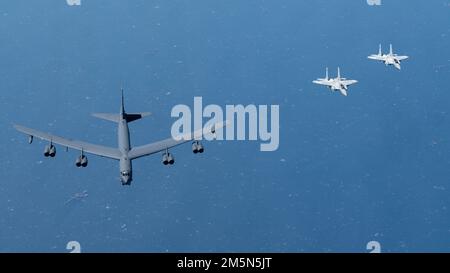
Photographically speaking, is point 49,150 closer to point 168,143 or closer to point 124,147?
point 124,147

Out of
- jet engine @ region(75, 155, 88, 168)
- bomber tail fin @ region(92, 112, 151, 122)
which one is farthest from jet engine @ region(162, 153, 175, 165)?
jet engine @ region(75, 155, 88, 168)

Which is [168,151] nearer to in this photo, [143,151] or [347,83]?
[143,151]

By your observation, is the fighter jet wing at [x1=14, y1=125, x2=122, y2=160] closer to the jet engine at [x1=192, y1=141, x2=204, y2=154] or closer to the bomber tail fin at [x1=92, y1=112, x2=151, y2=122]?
the bomber tail fin at [x1=92, y1=112, x2=151, y2=122]

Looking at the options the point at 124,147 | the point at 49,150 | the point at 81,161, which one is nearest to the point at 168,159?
the point at 124,147

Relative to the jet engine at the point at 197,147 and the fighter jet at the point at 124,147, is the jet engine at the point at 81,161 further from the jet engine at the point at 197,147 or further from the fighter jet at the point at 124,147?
the jet engine at the point at 197,147

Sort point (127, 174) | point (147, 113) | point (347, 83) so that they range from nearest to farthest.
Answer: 1. point (127, 174)
2. point (147, 113)
3. point (347, 83)

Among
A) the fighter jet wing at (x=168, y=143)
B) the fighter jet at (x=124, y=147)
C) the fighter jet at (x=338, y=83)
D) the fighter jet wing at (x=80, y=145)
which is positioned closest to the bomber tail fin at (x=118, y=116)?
the fighter jet at (x=124, y=147)

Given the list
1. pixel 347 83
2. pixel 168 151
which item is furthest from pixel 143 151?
pixel 347 83
